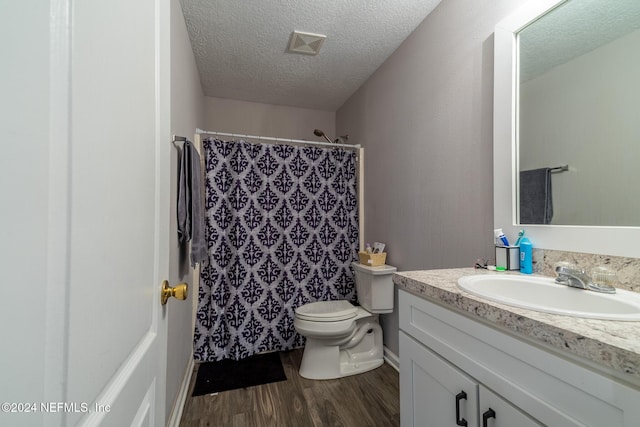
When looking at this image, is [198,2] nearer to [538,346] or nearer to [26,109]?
[26,109]

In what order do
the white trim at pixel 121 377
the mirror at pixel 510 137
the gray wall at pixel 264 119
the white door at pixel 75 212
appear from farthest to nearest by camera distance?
the gray wall at pixel 264 119 < the mirror at pixel 510 137 < the white trim at pixel 121 377 < the white door at pixel 75 212

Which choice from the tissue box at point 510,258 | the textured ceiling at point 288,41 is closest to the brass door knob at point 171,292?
the tissue box at point 510,258

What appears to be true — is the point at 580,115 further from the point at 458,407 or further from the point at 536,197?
the point at 458,407

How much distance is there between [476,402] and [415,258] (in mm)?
1111

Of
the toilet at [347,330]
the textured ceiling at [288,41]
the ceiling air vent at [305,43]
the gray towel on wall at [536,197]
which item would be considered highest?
the textured ceiling at [288,41]

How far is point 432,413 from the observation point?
92 cm

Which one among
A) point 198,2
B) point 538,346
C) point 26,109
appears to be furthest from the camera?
point 198,2

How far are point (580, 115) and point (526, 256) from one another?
0.56m

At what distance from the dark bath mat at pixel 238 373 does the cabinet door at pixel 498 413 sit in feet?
4.77

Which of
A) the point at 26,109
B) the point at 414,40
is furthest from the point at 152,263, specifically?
the point at 414,40

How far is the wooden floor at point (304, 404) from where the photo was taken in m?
1.48

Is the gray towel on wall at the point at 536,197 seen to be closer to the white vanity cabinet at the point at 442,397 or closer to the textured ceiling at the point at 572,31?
the textured ceiling at the point at 572,31

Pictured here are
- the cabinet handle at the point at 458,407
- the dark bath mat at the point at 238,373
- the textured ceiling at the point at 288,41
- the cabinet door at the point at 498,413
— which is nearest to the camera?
the cabinet door at the point at 498,413

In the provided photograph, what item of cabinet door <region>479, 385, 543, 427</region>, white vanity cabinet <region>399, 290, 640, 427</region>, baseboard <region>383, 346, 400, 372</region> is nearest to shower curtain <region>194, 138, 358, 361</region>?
baseboard <region>383, 346, 400, 372</region>
